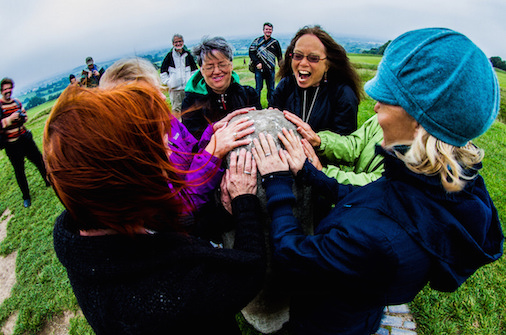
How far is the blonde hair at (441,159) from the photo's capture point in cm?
127

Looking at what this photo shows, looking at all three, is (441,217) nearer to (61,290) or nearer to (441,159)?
(441,159)

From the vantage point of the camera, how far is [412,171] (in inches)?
52.9

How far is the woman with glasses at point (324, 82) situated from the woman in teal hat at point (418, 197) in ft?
5.66

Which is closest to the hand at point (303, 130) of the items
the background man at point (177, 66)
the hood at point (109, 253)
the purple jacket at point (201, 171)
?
the purple jacket at point (201, 171)

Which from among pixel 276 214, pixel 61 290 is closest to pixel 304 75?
pixel 276 214

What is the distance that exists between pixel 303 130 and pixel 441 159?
124 centimetres

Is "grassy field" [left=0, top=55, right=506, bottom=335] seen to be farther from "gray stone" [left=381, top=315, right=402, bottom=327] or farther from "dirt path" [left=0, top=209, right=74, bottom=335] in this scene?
"gray stone" [left=381, top=315, right=402, bottom=327]

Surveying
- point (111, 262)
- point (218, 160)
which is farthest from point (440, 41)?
point (111, 262)

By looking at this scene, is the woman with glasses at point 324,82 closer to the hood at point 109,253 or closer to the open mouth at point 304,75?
the open mouth at point 304,75

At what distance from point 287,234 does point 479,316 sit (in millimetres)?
3626

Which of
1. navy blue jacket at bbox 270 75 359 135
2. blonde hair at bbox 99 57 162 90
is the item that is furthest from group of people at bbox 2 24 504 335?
Result: blonde hair at bbox 99 57 162 90

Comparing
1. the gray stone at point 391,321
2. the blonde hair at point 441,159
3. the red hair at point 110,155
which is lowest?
the gray stone at point 391,321

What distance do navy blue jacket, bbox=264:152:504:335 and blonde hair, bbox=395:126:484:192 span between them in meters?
0.05

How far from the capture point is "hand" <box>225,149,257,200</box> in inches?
76.8
